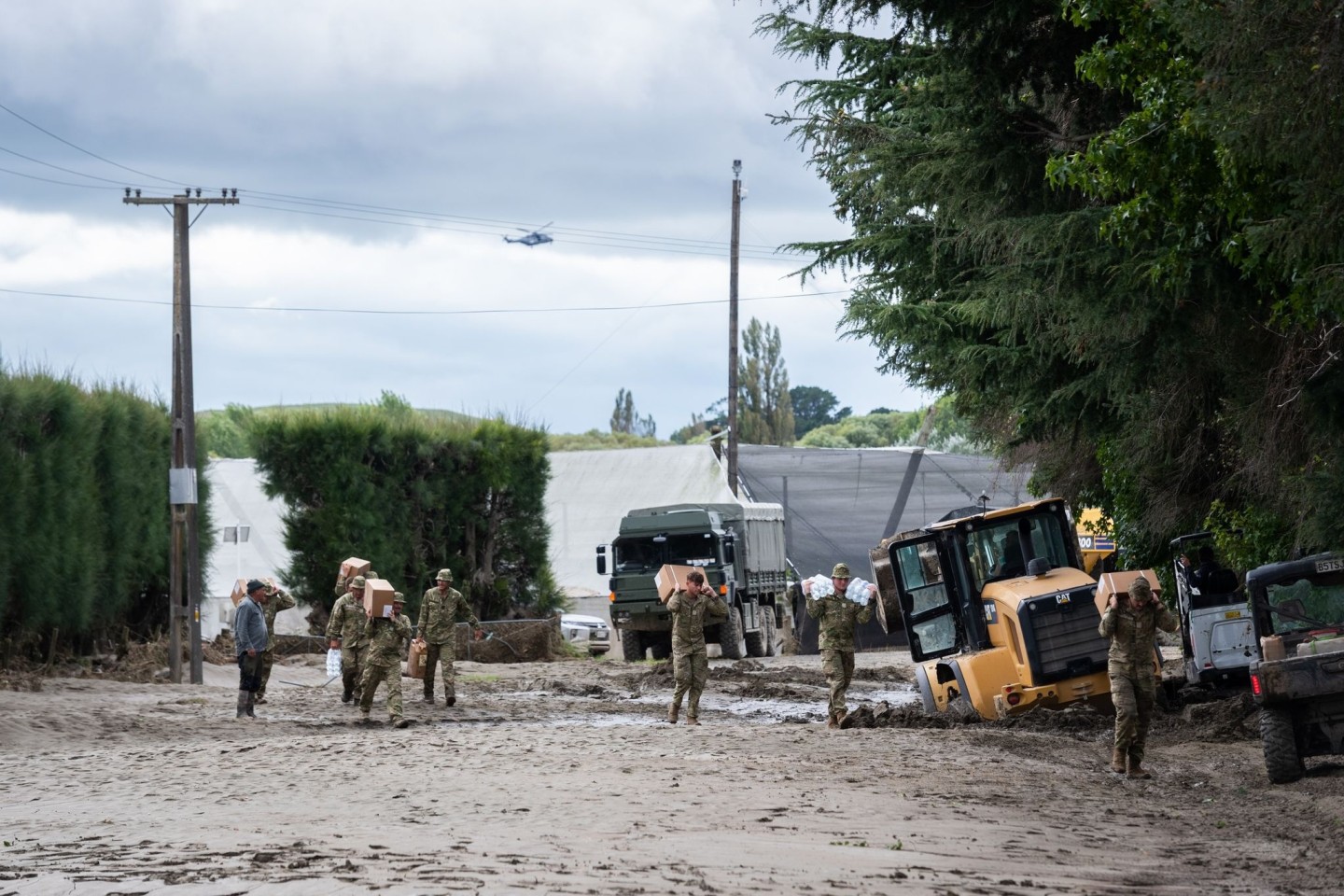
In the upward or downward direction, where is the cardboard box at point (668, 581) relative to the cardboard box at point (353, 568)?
downward

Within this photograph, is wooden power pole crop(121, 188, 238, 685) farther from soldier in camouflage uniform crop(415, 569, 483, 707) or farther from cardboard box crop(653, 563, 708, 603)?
cardboard box crop(653, 563, 708, 603)

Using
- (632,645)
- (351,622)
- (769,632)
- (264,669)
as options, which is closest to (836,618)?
(351,622)

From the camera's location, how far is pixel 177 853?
864 cm

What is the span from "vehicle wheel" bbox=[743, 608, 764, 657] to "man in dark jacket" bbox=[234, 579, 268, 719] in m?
16.8

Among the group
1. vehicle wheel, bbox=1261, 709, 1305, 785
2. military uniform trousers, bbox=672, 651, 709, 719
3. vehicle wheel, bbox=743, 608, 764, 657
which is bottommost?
vehicle wheel, bbox=1261, 709, 1305, 785

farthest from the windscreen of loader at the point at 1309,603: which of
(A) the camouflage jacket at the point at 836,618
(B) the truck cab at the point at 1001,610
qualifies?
(A) the camouflage jacket at the point at 836,618

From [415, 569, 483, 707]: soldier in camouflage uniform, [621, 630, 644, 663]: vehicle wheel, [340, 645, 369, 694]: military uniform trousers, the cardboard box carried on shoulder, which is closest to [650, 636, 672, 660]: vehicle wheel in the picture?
[621, 630, 644, 663]: vehicle wheel

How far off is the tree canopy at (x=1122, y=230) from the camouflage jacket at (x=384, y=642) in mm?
7067

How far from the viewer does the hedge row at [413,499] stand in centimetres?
3259

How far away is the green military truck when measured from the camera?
106 feet

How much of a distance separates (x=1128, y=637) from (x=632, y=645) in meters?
20.5

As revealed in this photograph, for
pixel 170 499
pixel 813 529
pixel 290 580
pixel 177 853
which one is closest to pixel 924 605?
pixel 177 853

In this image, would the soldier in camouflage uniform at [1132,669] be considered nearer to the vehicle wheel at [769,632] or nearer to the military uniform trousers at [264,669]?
the military uniform trousers at [264,669]

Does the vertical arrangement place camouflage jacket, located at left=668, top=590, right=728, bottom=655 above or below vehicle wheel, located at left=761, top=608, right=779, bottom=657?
below
